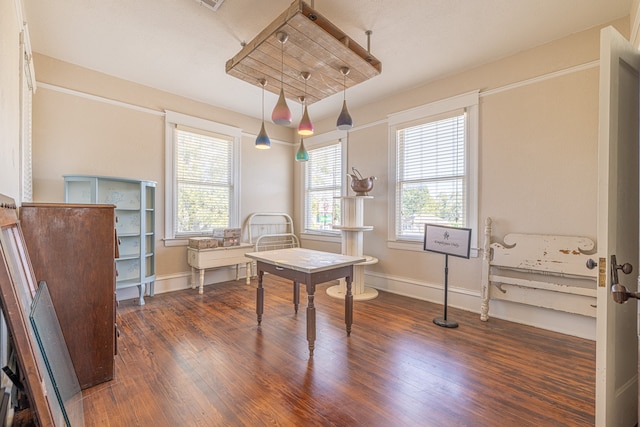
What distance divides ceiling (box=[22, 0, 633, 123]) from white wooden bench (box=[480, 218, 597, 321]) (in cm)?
192

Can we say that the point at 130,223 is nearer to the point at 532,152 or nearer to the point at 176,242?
the point at 176,242

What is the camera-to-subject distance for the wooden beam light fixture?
219cm

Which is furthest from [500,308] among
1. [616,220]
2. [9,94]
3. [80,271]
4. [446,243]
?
[9,94]

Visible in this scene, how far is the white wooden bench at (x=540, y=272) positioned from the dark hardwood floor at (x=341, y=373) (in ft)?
1.05

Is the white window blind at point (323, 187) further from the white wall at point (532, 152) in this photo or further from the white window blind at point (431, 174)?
the white wall at point (532, 152)

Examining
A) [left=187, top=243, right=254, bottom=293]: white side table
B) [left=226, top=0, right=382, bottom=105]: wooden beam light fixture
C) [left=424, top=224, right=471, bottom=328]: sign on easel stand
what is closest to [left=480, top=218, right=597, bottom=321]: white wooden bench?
[left=424, top=224, right=471, bottom=328]: sign on easel stand

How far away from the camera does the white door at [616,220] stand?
→ 1.32m

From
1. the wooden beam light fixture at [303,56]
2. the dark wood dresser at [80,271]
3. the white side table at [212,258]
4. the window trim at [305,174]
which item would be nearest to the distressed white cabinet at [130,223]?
the white side table at [212,258]

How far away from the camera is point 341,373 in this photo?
86.2 inches

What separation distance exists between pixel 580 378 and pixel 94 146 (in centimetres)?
536

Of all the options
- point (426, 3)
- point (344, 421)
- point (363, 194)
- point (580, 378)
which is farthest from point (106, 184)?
point (580, 378)

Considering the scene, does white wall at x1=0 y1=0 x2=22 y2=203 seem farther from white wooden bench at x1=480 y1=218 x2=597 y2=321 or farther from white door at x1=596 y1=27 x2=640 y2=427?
white wooden bench at x1=480 y1=218 x2=597 y2=321

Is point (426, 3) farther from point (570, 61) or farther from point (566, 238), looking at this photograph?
point (566, 238)

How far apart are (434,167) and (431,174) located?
0.10 metres
